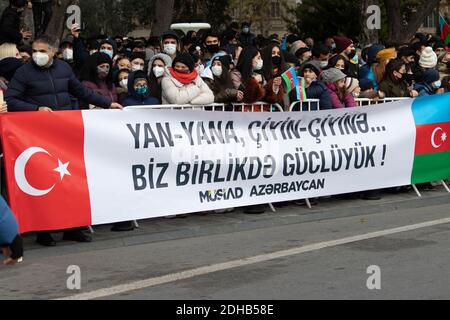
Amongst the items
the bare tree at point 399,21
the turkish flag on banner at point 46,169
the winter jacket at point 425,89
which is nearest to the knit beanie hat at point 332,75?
the winter jacket at point 425,89

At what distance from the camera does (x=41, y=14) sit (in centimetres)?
2341

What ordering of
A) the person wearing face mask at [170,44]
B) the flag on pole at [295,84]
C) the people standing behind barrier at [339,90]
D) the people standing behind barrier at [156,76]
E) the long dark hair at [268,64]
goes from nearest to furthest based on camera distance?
the people standing behind barrier at [156,76] → the flag on pole at [295,84] → the people standing behind barrier at [339,90] → the long dark hair at [268,64] → the person wearing face mask at [170,44]

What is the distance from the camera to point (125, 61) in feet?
45.2

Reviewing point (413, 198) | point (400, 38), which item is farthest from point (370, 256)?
point (400, 38)

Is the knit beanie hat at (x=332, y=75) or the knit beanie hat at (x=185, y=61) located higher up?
the knit beanie hat at (x=185, y=61)

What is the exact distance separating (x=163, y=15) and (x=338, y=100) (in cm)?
1579

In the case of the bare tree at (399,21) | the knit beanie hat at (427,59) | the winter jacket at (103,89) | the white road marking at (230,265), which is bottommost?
the bare tree at (399,21)

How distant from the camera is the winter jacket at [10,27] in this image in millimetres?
14230

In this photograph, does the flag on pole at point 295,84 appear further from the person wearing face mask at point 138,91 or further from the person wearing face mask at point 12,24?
the person wearing face mask at point 12,24

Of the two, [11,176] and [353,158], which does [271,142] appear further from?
[11,176]

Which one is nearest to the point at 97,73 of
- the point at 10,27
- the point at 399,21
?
the point at 10,27

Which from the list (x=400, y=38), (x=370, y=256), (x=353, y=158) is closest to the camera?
(x=370, y=256)

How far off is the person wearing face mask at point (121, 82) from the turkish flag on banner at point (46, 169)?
2481 millimetres
